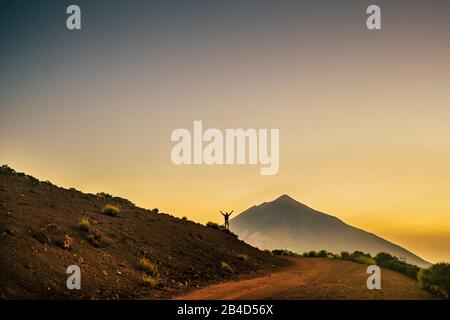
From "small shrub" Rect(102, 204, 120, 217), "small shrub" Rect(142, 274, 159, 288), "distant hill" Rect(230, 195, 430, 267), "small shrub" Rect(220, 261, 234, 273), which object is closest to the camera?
"small shrub" Rect(142, 274, 159, 288)

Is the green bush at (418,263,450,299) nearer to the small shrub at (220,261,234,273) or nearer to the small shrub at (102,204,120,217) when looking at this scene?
the small shrub at (220,261,234,273)

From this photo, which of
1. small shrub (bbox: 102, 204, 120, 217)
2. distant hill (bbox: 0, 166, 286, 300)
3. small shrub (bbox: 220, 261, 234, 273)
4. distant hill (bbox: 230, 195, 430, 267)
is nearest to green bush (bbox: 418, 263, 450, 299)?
distant hill (bbox: 0, 166, 286, 300)

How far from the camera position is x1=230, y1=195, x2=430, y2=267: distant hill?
146m

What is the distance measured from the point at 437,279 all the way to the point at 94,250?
52.6ft

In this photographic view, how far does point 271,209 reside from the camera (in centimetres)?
18138

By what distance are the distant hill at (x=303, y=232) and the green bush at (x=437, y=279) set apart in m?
117

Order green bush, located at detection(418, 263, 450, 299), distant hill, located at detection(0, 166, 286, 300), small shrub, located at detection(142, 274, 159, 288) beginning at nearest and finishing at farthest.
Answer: distant hill, located at detection(0, 166, 286, 300)
green bush, located at detection(418, 263, 450, 299)
small shrub, located at detection(142, 274, 159, 288)

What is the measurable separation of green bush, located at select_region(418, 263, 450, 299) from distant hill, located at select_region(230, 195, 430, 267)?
117 meters

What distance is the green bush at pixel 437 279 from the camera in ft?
60.8

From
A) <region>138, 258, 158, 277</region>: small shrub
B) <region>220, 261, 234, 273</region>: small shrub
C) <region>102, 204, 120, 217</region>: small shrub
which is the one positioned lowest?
<region>220, 261, 234, 273</region>: small shrub

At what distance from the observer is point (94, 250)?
2161cm

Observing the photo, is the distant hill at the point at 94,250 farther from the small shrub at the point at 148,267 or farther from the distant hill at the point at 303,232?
the distant hill at the point at 303,232
